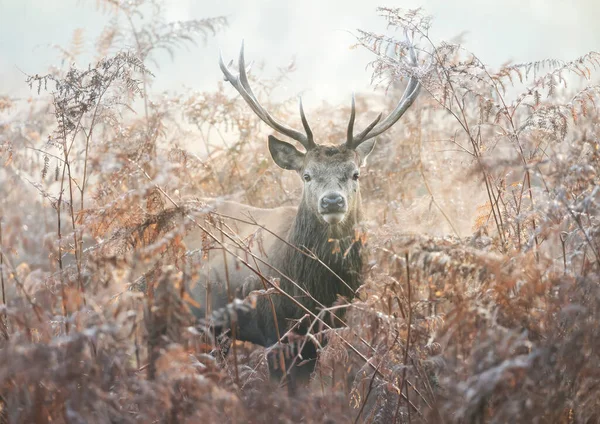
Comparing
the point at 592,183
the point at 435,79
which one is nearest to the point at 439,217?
the point at 435,79

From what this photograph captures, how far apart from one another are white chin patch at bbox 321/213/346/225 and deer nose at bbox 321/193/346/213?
0.03 m

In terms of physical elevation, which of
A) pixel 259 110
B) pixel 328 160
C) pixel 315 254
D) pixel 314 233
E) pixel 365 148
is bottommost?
pixel 315 254

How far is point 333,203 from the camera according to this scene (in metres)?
4.91

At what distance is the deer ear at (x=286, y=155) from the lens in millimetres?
5902

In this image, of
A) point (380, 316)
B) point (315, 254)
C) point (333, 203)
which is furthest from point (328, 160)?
point (380, 316)

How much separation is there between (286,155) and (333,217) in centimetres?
125

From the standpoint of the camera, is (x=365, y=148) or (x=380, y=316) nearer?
(x=380, y=316)

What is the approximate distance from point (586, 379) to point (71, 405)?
225cm

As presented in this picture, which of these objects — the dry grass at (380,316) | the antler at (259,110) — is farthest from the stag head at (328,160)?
the dry grass at (380,316)

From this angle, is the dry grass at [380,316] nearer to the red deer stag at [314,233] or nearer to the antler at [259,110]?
the red deer stag at [314,233]

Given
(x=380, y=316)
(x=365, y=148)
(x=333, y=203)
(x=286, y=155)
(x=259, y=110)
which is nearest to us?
(x=380, y=316)

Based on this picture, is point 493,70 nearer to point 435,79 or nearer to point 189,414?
point 435,79

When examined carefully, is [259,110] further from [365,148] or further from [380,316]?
[380,316]

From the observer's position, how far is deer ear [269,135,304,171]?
5902 millimetres
